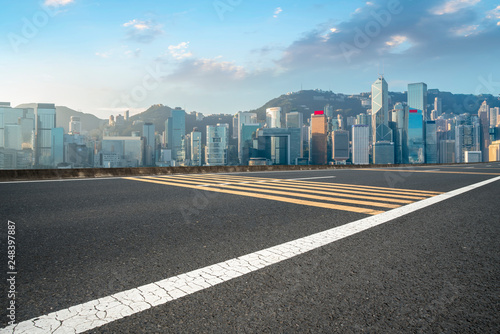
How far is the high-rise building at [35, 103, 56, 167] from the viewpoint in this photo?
230 ft

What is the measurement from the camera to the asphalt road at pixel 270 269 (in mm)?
1641

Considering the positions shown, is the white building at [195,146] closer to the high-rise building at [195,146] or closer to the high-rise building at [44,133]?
the high-rise building at [195,146]

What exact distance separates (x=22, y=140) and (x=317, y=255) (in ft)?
264

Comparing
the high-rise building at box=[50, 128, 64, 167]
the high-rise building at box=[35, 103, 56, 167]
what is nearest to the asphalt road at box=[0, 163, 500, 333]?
the high-rise building at box=[35, 103, 56, 167]

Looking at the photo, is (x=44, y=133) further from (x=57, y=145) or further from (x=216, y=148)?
(x=216, y=148)

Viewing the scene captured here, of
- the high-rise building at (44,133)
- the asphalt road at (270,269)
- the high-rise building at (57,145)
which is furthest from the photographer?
the high-rise building at (57,145)

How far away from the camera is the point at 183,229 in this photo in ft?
12.3

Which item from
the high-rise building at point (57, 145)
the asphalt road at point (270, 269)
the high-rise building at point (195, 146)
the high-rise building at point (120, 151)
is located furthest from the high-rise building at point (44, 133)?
the asphalt road at point (270, 269)

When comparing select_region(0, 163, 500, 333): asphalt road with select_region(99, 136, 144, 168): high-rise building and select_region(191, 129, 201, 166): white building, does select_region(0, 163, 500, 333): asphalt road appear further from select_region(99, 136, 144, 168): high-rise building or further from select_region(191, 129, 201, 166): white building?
select_region(191, 129, 201, 166): white building

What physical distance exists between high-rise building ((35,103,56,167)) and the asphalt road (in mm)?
74706

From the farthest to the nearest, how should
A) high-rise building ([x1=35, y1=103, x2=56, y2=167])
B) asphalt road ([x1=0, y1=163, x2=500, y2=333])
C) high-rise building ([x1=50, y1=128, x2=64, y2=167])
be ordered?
high-rise building ([x1=50, y1=128, x2=64, y2=167]), high-rise building ([x1=35, y1=103, x2=56, y2=167]), asphalt road ([x1=0, y1=163, x2=500, y2=333])

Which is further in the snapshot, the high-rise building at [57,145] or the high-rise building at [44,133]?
the high-rise building at [57,145]

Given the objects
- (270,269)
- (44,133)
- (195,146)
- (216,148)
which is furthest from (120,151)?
(270,269)

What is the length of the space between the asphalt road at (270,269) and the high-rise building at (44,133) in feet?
245
